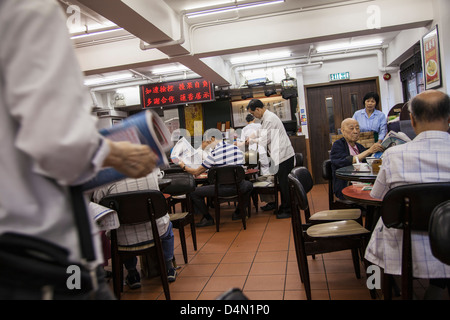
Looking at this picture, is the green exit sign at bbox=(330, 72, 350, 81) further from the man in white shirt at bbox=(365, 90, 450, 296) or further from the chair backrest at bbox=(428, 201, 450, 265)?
the chair backrest at bbox=(428, 201, 450, 265)

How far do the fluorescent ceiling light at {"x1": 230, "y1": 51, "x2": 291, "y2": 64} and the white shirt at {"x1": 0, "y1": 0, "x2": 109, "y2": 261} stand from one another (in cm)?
826

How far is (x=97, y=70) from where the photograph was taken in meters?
6.66

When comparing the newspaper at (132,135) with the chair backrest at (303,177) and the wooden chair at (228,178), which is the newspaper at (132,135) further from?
the wooden chair at (228,178)

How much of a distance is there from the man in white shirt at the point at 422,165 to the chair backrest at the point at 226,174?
3.14 m

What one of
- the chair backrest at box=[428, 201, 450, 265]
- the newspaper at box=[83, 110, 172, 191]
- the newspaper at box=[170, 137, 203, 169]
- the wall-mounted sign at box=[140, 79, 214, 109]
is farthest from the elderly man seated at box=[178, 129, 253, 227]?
the newspaper at box=[83, 110, 172, 191]

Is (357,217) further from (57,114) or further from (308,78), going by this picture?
(308,78)

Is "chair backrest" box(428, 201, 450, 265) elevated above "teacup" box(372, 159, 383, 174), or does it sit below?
below

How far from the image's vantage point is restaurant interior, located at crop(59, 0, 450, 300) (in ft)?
11.4

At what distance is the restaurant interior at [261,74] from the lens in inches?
137

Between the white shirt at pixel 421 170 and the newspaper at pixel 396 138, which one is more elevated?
the newspaper at pixel 396 138

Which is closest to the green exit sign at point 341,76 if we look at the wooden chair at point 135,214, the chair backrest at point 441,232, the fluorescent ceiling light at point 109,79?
the fluorescent ceiling light at point 109,79

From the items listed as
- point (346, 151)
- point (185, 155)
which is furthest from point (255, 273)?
point (185, 155)
